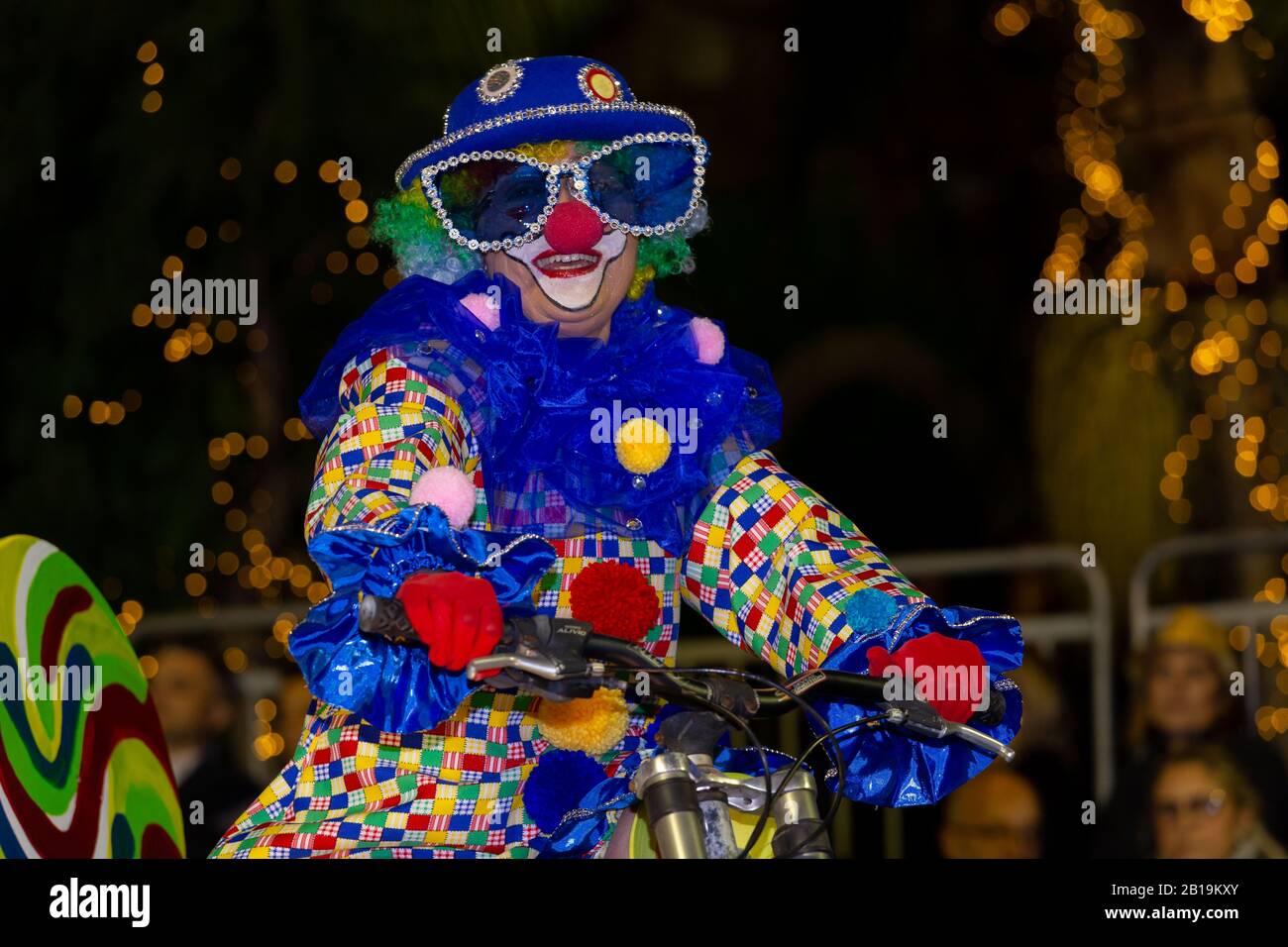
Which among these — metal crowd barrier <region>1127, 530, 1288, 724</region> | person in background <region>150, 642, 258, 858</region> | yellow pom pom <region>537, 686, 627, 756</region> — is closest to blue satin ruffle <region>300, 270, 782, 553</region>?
yellow pom pom <region>537, 686, 627, 756</region>

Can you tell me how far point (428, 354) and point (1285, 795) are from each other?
8.31 feet

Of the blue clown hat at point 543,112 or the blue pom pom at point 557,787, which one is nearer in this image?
the blue pom pom at point 557,787

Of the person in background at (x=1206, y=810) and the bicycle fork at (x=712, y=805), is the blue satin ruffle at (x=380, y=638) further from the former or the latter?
the person in background at (x=1206, y=810)

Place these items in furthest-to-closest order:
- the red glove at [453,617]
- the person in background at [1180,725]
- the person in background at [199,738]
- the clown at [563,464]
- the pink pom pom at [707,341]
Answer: the person in background at [199,738], the person in background at [1180,725], the pink pom pom at [707,341], the clown at [563,464], the red glove at [453,617]

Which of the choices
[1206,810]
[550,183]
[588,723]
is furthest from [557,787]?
[1206,810]

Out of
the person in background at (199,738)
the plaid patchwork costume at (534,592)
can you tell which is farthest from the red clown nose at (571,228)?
the person in background at (199,738)

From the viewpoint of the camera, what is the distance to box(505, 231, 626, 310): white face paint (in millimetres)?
3061

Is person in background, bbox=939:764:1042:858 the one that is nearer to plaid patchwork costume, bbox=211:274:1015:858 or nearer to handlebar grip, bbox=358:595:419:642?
plaid patchwork costume, bbox=211:274:1015:858

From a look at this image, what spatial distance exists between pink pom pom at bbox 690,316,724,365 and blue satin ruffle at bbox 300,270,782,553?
0.7 inches

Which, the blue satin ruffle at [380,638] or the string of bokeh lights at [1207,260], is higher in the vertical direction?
the string of bokeh lights at [1207,260]

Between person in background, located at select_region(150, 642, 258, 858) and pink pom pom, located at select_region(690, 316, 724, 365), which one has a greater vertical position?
pink pom pom, located at select_region(690, 316, 724, 365)

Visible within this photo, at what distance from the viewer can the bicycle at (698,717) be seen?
2.20 meters

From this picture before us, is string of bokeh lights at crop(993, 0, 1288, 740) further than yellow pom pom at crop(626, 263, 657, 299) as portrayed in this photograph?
Yes

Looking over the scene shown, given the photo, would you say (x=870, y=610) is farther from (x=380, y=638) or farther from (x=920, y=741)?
(x=380, y=638)
